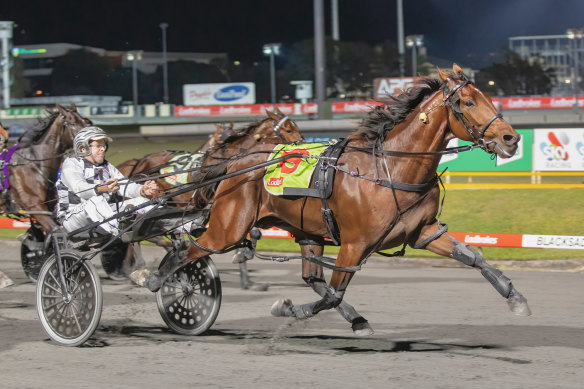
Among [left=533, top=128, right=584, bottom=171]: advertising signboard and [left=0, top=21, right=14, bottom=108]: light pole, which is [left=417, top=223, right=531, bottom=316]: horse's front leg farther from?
[left=0, top=21, right=14, bottom=108]: light pole

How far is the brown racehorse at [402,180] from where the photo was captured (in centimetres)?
609

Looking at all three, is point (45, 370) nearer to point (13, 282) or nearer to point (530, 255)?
point (13, 282)

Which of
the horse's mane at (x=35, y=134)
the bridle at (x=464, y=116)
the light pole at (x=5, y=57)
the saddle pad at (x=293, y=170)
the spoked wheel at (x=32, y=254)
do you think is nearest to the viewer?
the bridle at (x=464, y=116)

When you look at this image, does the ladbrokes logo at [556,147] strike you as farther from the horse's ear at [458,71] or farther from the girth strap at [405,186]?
the girth strap at [405,186]

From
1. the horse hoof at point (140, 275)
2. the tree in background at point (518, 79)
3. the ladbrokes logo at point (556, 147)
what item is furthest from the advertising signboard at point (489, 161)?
the tree in background at point (518, 79)

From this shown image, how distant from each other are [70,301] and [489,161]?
13520mm

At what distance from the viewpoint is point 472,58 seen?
13250cm

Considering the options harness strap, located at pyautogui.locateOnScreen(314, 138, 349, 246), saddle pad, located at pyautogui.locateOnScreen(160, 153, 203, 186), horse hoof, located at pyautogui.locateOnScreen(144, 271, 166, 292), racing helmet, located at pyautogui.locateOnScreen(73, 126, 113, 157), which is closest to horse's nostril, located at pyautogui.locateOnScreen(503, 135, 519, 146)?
harness strap, located at pyautogui.locateOnScreen(314, 138, 349, 246)

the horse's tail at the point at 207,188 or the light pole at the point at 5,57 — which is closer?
the horse's tail at the point at 207,188

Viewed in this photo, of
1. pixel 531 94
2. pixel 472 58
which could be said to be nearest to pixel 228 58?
pixel 472 58

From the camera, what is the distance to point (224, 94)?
2517 inches

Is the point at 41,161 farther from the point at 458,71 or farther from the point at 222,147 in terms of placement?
the point at 458,71

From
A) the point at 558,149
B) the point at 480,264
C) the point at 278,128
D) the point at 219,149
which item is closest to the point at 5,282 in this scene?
the point at 219,149

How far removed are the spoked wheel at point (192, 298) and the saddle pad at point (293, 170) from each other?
35.1 inches
